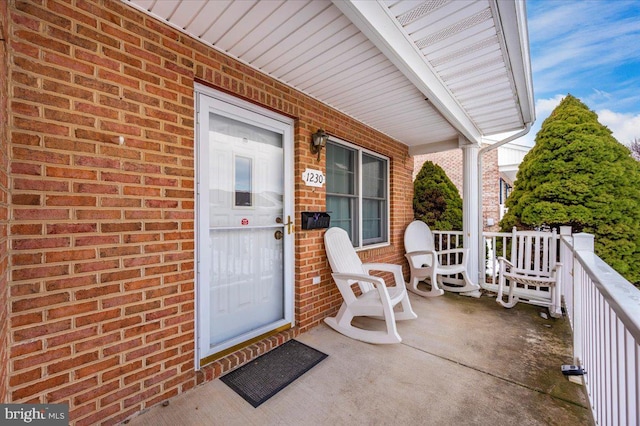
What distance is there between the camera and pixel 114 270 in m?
1.58

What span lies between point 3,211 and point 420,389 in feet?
8.84

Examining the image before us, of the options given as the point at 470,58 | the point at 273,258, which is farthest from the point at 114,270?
the point at 470,58

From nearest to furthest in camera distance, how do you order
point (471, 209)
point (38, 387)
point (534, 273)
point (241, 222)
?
1. point (38, 387)
2. point (241, 222)
3. point (534, 273)
4. point (471, 209)

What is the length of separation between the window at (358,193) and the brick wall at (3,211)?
2689 mm

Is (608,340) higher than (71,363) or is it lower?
higher

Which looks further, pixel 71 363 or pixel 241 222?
pixel 241 222

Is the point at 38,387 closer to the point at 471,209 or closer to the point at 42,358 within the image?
the point at 42,358

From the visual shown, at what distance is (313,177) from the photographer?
2.95 meters

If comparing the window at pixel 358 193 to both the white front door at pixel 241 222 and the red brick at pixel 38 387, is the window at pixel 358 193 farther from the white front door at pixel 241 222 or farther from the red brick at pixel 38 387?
the red brick at pixel 38 387

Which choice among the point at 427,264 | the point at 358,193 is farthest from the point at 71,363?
the point at 427,264

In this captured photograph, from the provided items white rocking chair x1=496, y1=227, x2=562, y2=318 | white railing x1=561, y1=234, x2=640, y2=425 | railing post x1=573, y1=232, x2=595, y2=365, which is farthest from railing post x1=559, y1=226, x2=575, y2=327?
white railing x1=561, y1=234, x2=640, y2=425

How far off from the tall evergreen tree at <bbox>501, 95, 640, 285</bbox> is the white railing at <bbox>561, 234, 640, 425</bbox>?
2.77m

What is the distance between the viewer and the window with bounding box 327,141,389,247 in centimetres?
351

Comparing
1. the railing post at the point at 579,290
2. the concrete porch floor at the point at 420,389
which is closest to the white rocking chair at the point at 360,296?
the concrete porch floor at the point at 420,389
